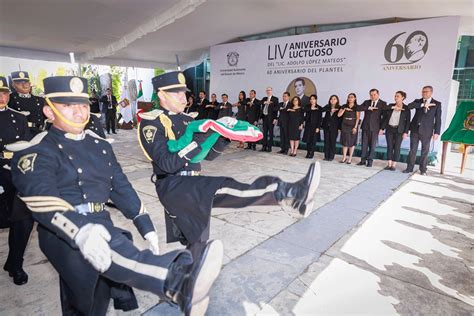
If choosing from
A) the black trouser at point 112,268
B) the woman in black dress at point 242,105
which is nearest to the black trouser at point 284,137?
the woman in black dress at point 242,105

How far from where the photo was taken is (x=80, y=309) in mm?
1597

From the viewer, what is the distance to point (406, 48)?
27.1ft

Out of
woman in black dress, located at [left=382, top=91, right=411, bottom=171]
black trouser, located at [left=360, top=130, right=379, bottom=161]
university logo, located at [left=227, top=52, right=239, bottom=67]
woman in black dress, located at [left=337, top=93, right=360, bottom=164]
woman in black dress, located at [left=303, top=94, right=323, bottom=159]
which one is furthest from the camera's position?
university logo, located at [left=227, top=52, right=239, bottom=67]

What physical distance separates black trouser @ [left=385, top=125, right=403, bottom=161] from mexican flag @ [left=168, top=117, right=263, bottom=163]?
20.8ft

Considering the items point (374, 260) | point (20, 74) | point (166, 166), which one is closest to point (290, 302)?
point (374, 260)

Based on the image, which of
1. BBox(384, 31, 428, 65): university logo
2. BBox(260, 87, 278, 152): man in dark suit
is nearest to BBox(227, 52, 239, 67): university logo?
BBox(260, 87, 278, 152): man in dark suit

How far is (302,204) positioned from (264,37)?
1055cm

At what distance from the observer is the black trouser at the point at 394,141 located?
7.39m

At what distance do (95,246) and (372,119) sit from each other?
766 cm

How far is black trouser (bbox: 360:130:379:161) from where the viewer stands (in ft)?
25.6

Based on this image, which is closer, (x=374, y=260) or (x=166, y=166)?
(x=166, y=166)

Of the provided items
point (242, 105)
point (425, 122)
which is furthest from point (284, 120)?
point (425, 122)

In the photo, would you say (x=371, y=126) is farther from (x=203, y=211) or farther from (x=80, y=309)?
(x=80, y=309)

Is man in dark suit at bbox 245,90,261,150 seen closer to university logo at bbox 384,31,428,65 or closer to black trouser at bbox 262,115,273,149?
black trouser at bbox 262,115,273,149
